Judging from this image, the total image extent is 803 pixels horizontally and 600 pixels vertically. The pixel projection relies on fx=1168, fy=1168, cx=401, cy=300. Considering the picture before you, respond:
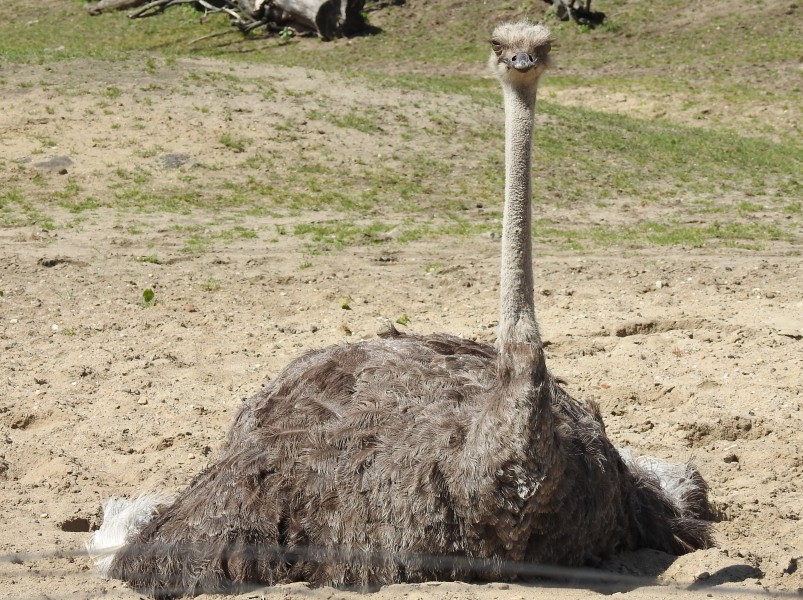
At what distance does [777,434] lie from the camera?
5.64m

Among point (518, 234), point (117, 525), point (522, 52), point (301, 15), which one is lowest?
point (117, 525)

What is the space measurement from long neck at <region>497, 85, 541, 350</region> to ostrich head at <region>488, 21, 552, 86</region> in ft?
0.17

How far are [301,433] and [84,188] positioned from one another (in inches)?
329

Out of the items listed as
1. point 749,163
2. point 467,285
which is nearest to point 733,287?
point 467,285

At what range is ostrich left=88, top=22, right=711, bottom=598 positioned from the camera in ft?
Result: 12.1

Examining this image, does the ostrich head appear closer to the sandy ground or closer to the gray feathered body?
the gray feathered body

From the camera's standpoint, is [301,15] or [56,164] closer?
[56,164]

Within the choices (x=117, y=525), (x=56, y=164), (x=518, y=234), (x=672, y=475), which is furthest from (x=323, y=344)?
(x=56, y=164)

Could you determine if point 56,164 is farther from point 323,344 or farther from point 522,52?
point 522,52

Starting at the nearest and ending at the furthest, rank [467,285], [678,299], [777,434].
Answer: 1. [777,434]
2. [678,299]
3. [467,285]

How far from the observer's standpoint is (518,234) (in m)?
3.81

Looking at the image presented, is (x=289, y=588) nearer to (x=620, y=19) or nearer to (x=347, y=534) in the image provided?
(x=347, y=534)

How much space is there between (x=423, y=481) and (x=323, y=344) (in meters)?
3.45

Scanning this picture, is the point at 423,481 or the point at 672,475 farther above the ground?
the point at 423,481
